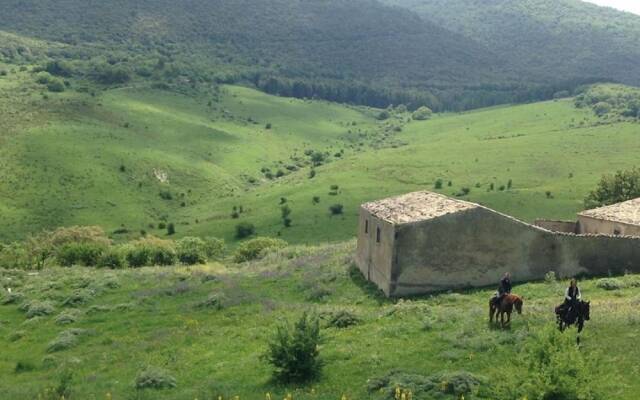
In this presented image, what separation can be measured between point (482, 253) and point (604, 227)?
13.6 m

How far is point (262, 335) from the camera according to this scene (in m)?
28.2

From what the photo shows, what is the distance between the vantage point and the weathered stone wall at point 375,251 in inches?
1373

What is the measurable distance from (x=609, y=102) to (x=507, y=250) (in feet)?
520

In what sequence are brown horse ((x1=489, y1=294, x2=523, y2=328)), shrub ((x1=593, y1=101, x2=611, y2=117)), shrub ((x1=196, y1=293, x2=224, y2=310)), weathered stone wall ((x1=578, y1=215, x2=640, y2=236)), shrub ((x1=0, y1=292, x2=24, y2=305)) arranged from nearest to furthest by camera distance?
brown horse ((x1=489, y1=294, x2=523, y2=328))
shrub ((x1=196, y1=293, x2=224, y2=310))
shrub ((x1=0, y1=292, x2=24, y2=305))
weathered stone wall ((x1=578, y1=215, x2=640, y2=236))
shrub ((x1=593, y1=101, x2=611, y2=117))

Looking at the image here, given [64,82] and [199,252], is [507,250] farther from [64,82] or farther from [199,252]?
[64,82]

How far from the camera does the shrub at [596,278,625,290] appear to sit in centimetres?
3071

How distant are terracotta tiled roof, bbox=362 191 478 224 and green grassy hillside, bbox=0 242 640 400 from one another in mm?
4084

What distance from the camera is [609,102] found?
177 m

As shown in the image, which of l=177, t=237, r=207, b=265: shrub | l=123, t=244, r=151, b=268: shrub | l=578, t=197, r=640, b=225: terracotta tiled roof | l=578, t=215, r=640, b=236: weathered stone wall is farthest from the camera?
l=177, t=237, r=207, b=265: shrub

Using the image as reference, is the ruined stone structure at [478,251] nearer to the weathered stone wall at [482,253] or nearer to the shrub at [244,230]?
the weathered stone wall at [482,253]

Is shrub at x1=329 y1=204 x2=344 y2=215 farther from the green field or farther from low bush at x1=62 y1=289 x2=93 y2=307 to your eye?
low bush at x1=62 y1=289 x2=93 y2=307

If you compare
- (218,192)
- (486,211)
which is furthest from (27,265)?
(218,192)

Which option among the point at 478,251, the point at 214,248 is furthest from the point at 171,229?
the point at 478,251

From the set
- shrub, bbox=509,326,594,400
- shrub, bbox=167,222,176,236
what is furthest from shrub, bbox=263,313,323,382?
shrub, bbox=167,222,176,236
